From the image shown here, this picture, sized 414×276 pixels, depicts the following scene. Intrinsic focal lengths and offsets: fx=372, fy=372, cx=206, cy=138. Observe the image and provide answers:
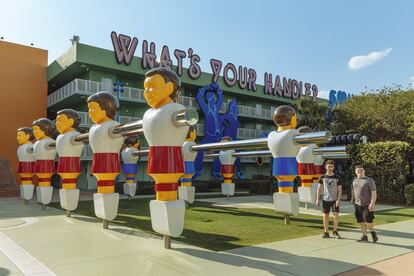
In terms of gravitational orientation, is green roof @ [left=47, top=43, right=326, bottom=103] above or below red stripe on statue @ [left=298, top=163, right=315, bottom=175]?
above

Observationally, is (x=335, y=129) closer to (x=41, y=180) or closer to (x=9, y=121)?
(x=41, y=180)

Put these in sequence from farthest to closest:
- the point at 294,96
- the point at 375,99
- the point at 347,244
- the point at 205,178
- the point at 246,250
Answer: the point at 294,96
the point at 205,178
the point at 375,99
the point at 347,244
the point at 246,250

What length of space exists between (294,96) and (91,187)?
23.4 meters

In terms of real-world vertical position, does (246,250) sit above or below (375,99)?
below

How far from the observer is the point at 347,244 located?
7395 mm

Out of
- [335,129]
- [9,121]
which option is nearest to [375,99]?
[335,129]

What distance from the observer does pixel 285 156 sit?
27.1 ft

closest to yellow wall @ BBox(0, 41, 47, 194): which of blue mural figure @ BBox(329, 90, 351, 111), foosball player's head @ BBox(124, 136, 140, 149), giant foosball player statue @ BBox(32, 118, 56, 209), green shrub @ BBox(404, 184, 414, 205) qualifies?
foosball player's head @ BBox(124, 136, 140, 149)

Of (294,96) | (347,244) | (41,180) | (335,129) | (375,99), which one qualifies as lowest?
(347,244)

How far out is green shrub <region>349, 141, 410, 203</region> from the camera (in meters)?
17.1

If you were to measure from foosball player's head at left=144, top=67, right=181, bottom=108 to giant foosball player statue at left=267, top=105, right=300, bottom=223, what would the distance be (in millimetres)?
2693

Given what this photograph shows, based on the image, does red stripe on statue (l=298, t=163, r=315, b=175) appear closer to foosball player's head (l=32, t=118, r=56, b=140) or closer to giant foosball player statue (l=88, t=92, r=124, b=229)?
giant foosball player statue (l=88, t=92, r=124, b=229)

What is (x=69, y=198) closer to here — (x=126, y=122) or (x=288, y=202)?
(x=288, y=202)

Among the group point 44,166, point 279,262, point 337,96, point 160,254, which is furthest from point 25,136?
point 337,96
